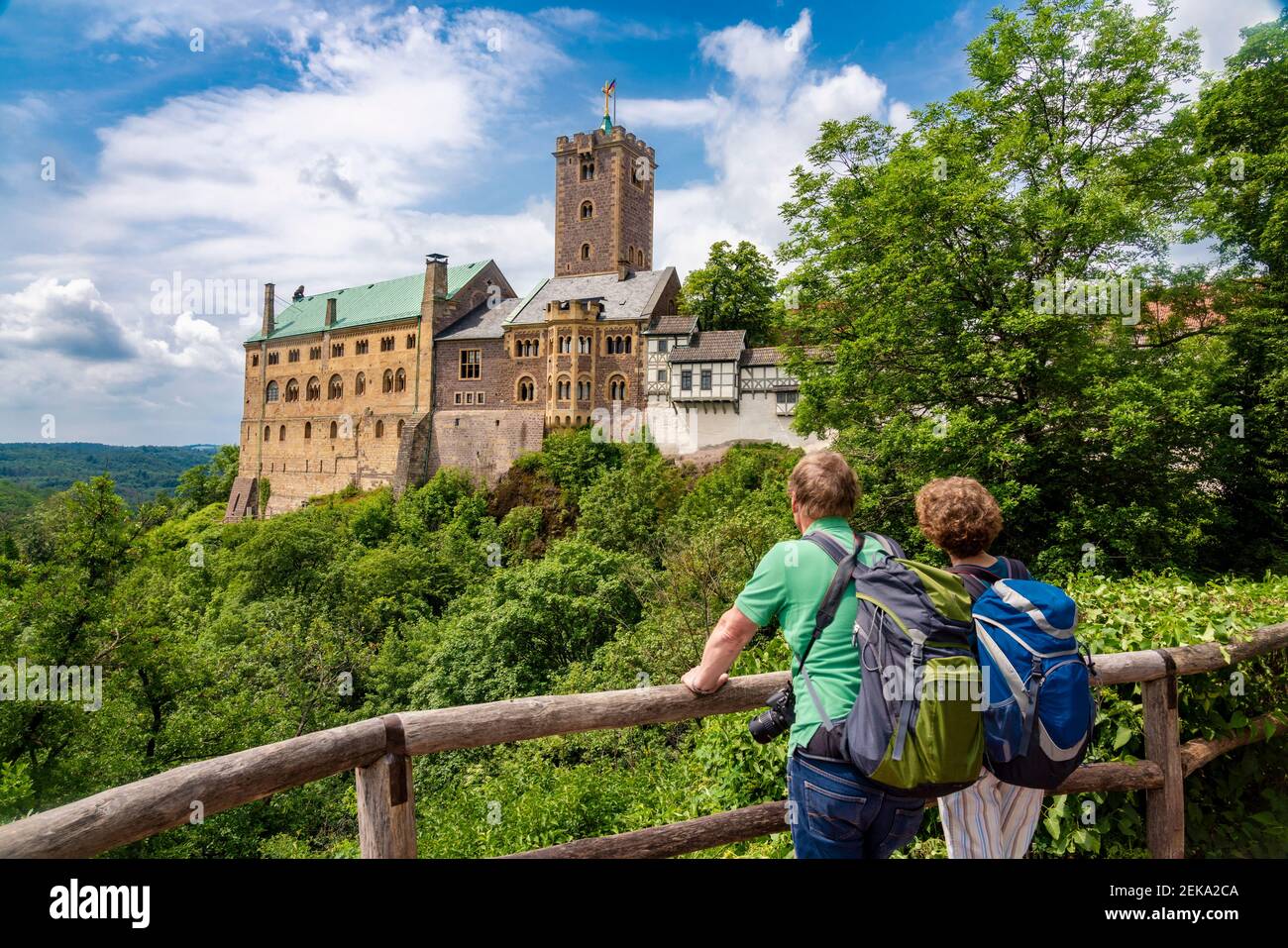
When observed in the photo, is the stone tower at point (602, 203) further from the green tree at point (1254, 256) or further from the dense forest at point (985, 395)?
the green tree at point (1254, 256)

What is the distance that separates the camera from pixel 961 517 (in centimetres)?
348

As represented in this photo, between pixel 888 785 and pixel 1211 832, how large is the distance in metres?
3.86

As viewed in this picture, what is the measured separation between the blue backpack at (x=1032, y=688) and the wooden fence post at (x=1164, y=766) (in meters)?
1.92

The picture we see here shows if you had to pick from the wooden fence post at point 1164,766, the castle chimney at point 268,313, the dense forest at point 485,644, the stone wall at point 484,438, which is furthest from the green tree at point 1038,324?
the castle chimney at point 268,313

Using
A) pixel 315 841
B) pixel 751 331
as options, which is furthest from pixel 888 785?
pixel 751 331

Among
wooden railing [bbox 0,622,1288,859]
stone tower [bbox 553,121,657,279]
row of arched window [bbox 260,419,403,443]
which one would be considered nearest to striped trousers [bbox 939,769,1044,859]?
wooden railing [bbox 0,622,1288,859]

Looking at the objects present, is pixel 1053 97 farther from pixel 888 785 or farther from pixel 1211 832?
pixel 888 785

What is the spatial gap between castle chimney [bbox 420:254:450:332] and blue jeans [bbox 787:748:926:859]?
5199 cm

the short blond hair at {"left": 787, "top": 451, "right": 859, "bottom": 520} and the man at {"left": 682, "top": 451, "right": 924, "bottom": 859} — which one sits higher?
the short blond hair at {"left": 787, "top": 451, "right": 859, "bottom": 520}

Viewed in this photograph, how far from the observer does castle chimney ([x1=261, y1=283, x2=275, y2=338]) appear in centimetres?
6506

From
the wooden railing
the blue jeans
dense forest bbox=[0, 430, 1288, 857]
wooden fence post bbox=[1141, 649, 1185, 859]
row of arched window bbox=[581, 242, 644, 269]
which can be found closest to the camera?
the wooden railing

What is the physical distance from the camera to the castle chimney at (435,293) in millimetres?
52156

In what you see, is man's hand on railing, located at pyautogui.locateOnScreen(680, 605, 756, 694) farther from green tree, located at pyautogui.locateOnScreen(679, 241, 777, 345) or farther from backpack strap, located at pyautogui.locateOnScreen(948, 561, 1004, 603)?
green tree, located at pyautogui.locateOnScreen(679, 241, 777, 345)
